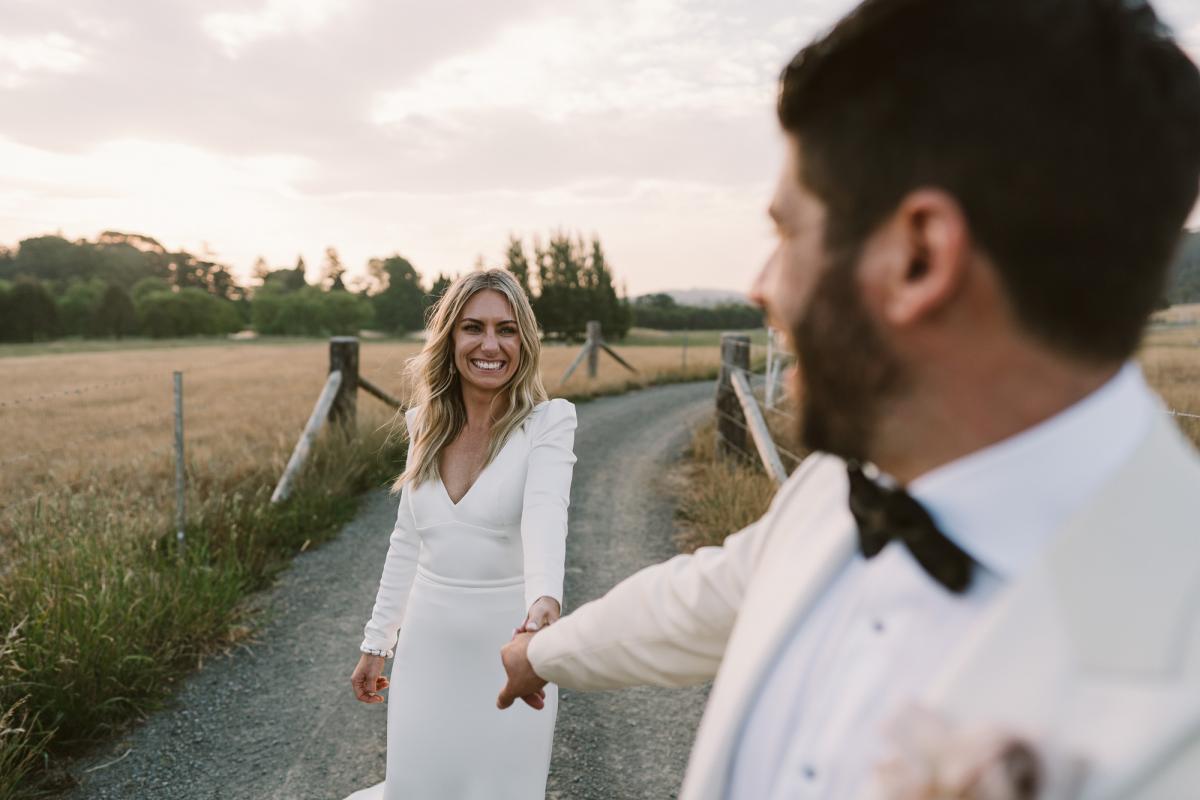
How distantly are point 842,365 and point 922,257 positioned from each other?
0.45 ft

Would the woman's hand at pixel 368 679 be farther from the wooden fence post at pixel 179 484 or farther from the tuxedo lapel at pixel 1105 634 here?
the wooden fence post at pixel 179 484

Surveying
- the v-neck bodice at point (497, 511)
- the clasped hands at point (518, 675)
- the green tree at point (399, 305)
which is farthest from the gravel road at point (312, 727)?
the green tree at point (399, 305)

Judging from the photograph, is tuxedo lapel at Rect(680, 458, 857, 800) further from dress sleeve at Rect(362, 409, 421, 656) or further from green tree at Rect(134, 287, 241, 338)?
green tree at Rect(134, 287, 241, 338)

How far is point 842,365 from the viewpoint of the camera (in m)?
0.84

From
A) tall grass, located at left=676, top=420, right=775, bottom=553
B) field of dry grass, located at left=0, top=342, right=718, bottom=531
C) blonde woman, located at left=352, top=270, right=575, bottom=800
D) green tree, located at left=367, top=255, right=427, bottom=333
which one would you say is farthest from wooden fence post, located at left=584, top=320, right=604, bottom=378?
green tree, located at left=367, top=255, right=427, bottom=333

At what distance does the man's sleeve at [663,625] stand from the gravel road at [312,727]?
222cm

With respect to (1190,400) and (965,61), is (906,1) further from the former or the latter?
(1190,400)

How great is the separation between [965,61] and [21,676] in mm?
4230

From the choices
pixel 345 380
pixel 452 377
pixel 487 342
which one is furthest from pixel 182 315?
pixel 487 342

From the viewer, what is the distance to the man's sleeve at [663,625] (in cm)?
126

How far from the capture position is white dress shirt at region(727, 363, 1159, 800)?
0.75m

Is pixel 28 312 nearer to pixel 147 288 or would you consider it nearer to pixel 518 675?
pixel 147 288

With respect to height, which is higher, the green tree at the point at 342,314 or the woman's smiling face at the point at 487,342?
the green tree at the point at 342,314

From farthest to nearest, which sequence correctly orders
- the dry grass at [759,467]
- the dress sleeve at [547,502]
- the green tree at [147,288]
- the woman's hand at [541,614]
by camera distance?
the green tree at [147,288] → the dry grass at [759,467] → the dress sleeve at [547,502] → the woman's hand at [541,614]
